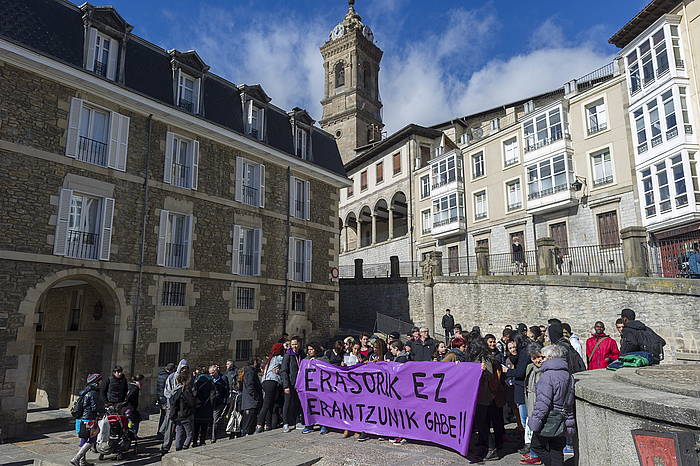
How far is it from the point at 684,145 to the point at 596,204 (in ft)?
18.3

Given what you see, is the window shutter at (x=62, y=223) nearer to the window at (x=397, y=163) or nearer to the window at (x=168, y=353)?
the window at (x=168, y=353)

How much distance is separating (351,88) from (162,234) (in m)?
40.1

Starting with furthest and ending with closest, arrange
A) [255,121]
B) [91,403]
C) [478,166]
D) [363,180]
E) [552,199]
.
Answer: [363,180] → [478,166] → [552,199] → [255,121] → [91,403]

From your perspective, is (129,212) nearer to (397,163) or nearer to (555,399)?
(555,399)

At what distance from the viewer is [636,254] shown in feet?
52.4

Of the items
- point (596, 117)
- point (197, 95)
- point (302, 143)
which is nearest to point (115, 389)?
point (197, 95)

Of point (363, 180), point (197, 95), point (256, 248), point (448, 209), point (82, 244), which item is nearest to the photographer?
point (82, 244)

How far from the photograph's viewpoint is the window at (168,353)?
15.8m

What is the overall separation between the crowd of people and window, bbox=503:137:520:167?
21.4m

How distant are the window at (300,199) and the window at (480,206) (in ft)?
46.0

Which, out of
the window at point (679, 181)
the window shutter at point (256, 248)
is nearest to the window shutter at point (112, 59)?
the window shutter at point (256, 248)

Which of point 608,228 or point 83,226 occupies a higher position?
point 608,228

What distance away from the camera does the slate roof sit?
13.4 meters

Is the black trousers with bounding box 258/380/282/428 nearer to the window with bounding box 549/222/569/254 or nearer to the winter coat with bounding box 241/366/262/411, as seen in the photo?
the winter coat with bounding box 241/366/262/411
